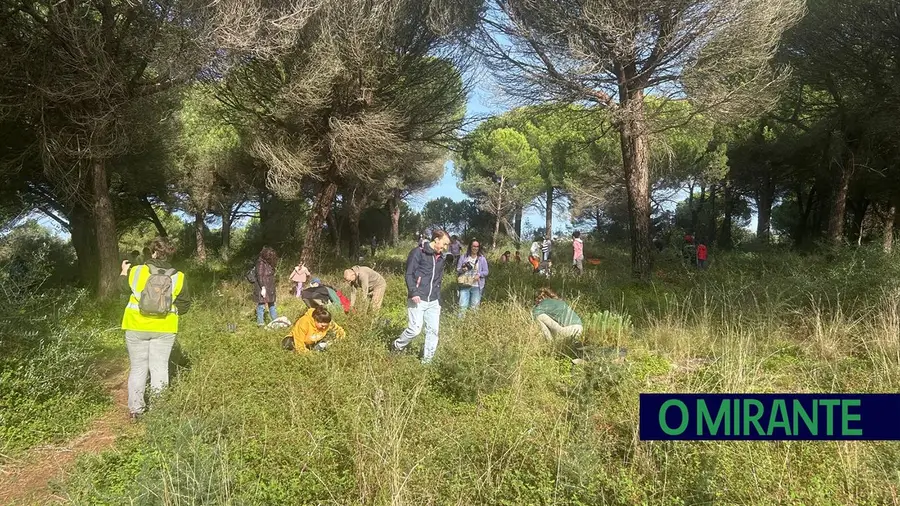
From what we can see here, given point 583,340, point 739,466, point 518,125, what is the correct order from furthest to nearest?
point 518,125 < point 583,340 < point 739,466

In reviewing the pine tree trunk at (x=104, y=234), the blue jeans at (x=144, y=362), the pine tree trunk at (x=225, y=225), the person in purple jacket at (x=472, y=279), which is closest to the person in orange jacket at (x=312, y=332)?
the blue jeans at (x=144, y=362)

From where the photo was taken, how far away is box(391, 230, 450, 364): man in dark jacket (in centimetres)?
508

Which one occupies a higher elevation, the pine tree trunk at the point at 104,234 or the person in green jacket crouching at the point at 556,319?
the pine tree trunk at the point at 104,234

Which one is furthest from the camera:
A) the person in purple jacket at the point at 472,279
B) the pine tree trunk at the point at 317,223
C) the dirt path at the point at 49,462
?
the pine tree trunk at the point at 317,223

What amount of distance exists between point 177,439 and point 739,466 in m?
3.31

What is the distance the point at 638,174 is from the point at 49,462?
31.1 ft

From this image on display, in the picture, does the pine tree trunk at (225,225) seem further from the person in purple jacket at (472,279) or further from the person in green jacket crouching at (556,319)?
the person in green jacket crouching at (556,319)

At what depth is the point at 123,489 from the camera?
2.74 meters

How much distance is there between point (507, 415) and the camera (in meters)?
3.45

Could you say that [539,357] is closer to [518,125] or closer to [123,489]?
[123,489]

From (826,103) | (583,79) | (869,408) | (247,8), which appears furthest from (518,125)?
(826,103)

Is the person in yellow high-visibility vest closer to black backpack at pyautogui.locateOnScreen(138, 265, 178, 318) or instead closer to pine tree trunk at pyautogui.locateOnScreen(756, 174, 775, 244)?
black backpack at pyautogui.locateOnScreen(138, 265, 178, 318)

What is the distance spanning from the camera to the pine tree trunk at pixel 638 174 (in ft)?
29.8

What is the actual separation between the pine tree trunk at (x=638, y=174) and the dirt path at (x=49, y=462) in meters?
8.70
